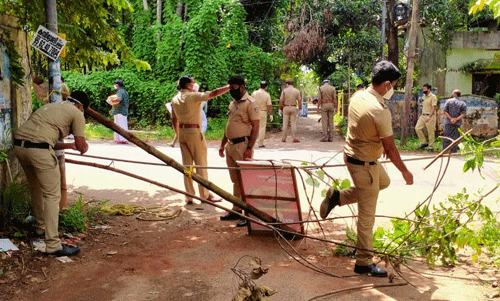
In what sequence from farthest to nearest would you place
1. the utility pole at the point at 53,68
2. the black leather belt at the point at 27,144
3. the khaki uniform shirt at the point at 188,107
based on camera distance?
1. the khaki uniform shirt at the point at 188,107
2. the utility pole at the point at 53,68
3. the black leather belt at the point at 27,144

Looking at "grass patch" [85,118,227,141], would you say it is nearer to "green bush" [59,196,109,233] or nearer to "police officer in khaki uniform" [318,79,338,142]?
"police officer in khaki uniform" [318,79,338,142]

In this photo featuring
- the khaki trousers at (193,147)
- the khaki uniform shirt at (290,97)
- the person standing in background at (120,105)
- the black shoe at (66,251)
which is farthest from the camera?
the khaki uniform shirt at (290,97)

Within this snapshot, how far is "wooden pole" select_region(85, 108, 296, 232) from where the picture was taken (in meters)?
5.13

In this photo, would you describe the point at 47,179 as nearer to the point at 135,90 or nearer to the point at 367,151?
the point at 367,151

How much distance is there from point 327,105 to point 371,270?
12.0 m

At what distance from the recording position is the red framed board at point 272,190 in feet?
19.3

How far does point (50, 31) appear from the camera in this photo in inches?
243

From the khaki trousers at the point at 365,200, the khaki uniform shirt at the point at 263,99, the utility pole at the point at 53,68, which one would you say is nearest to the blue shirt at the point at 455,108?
the khaki uniform shirt at the point at 263,99

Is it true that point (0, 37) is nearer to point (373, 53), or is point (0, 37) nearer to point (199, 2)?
point (199, 2)

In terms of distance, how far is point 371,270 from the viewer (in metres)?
5.11

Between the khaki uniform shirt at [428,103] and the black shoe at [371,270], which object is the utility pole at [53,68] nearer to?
the black shoe at [371,270]

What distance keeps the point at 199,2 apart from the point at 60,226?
15.3m

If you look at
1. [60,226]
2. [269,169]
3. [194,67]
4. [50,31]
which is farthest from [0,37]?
[194,67]

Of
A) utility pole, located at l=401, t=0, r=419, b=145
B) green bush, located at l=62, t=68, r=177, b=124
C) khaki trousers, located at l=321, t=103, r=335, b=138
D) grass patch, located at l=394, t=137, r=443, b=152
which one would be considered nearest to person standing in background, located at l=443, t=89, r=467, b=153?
grass patch, located at l=394, t=137, r=443, b=152
